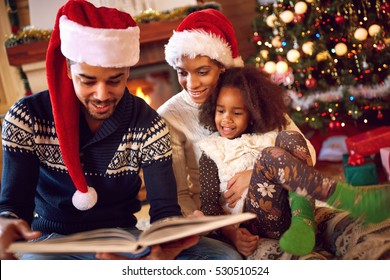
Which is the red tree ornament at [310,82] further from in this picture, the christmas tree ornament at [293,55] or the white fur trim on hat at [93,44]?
the white fur trim on hat at [93,44]

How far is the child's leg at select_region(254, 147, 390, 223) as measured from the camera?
92 cm

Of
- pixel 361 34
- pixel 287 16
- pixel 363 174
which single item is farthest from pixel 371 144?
pixel 287 16

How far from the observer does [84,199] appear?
107cm

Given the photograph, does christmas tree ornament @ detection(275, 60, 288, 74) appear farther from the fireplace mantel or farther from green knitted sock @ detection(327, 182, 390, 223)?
green knitted sock @ detection(327, 182, 390, 223)

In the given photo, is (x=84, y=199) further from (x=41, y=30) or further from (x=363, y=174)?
(x=363, y=174)

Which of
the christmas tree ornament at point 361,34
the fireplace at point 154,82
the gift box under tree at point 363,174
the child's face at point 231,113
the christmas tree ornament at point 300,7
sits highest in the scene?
the christmas tree ornament at point 300,7

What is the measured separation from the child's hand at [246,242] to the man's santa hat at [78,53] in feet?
1.20

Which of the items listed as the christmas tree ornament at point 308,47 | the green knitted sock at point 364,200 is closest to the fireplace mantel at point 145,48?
the christmas tree ornament at point 308,47

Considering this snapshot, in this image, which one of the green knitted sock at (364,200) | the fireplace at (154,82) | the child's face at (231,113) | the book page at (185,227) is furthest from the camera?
the fireplace at (154,82)

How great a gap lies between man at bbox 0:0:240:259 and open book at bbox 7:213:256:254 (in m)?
0.10

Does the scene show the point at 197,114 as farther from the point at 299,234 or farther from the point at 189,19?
the point at 299,234

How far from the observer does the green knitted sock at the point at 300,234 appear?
0.95 m

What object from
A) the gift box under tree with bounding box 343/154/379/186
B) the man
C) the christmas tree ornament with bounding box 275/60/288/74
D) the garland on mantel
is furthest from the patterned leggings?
the christmas tree ornament with bounding box 275/60/288/74

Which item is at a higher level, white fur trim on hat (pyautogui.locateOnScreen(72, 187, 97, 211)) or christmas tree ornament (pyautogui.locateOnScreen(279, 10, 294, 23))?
christmas tree ornament (pyautogui.locateOnScreen(279, 10, 294, 23))
